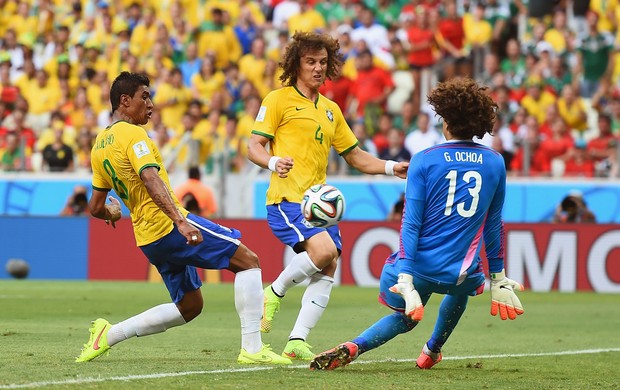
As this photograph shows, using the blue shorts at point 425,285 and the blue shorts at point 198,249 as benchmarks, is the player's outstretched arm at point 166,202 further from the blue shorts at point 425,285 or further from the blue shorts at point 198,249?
the blue shorts at point 425,285

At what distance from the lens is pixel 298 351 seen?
870cm

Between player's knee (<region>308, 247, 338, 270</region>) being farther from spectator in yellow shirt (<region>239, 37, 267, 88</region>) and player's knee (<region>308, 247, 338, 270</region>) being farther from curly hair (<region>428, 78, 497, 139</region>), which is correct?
spectator in yellow shirt (<region>239, 37, 267, 88</region>)

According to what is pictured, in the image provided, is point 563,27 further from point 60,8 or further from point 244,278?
point 244,278

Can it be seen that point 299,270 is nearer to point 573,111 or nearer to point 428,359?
point 428,359

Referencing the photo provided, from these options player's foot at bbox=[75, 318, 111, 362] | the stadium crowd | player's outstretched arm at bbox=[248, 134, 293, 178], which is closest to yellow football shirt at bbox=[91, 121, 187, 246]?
player's foot at bbox=[75, 318, 111, 362]

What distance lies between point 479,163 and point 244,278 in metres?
1.85

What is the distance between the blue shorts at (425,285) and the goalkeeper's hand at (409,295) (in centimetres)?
16

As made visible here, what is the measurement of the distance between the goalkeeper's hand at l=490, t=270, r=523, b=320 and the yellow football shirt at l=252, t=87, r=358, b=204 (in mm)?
2079

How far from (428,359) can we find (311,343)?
7.34ft

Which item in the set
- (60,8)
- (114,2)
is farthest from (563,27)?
(60,8)

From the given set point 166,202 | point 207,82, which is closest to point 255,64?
point 207,82

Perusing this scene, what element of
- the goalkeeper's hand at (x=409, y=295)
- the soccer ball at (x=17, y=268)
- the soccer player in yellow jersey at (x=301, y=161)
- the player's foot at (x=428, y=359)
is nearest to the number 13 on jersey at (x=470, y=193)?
the goalkeeper's hand at (x=409, y=295)

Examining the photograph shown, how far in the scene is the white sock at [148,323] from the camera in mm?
8312

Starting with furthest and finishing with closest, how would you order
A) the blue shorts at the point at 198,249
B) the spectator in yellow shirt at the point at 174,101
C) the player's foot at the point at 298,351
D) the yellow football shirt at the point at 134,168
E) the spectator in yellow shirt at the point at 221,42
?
the spectator in yellow shirt at the point at 221,42
the spectator in yellow shirt at the point at 174,101
the player's foot at the point at 298,351
the blue shorts at the point at 198,249
the yellow football shirt at the point at 134,168
